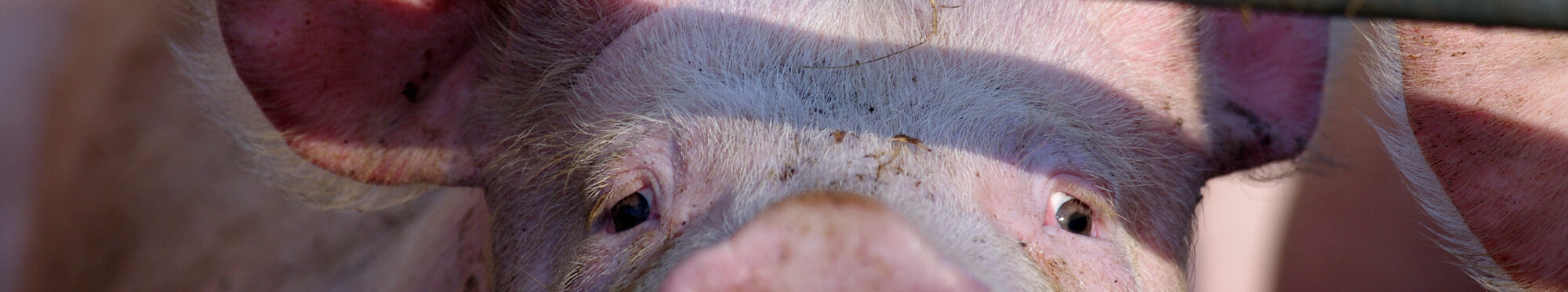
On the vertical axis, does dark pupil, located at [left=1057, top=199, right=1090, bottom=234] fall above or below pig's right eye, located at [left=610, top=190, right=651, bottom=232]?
below

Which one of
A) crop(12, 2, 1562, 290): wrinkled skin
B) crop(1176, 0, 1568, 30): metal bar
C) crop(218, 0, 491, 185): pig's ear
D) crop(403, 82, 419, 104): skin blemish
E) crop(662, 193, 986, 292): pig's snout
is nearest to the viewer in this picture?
crop(1176, 0, 1568, 30): metal bar

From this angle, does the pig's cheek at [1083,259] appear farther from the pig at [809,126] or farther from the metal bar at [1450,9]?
the metal bar at [1450,9]

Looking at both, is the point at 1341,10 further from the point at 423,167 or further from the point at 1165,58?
the point at 423,167

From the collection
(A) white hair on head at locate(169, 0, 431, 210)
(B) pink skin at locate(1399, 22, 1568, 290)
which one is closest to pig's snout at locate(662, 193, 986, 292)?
(B) pink skin at locate(1399, 22, 1568, 290)

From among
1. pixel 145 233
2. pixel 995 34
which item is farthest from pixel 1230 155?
pixel 145 233

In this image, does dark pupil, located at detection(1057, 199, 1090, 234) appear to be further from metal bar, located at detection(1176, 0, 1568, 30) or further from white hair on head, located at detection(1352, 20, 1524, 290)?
metal bar, located at detection(1176, 0, 1568, 30)

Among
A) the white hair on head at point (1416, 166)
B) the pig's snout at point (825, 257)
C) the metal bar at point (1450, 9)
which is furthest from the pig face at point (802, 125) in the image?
the metal bar at point (1450, 9)

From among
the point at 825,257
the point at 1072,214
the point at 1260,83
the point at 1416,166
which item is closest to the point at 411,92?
the point at 825,257
